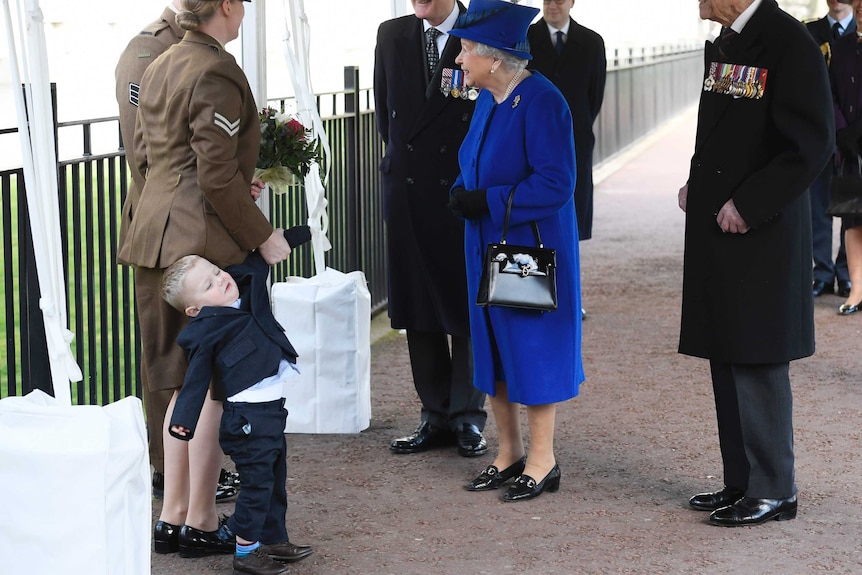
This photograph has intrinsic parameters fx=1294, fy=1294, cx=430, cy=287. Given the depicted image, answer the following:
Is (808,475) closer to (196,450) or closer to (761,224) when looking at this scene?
(761,224)

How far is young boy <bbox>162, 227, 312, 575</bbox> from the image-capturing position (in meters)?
3.79

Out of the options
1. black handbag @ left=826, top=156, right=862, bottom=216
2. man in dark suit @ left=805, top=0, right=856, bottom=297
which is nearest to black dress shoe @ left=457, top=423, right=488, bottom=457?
black handbag @ left=826, top=156, right=862, bottom=216

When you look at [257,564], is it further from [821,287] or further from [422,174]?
[821,287]

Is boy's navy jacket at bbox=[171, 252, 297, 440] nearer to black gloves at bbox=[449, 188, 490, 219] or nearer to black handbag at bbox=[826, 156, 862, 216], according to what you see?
black gloves at bbox=[449, 188, 490, 219]

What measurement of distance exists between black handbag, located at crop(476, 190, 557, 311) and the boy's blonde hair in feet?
3.74

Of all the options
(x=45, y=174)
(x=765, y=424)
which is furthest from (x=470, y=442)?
(x=45, y=174)

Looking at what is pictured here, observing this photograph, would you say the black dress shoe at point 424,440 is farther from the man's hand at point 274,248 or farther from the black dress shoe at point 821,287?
the black dress shoe at point 821,287

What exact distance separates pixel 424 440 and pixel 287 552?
4.79 ft

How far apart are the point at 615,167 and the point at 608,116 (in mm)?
786

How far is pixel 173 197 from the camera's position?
408 cm

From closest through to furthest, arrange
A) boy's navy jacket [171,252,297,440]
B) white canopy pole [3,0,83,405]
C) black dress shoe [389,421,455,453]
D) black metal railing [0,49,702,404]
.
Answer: white canopy pole [3,0,83,405], boy's navy jacket [171,252,297,440], black metal railing [0,49,702,404], black dress shoe [389,421,455,453]

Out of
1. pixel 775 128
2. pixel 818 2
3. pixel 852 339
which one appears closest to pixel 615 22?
pixel 818 2

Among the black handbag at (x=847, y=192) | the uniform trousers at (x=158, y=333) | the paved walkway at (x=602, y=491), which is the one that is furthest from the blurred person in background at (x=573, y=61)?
the uniform trousers at (x=158, y=333)

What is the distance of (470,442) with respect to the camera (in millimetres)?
5406
